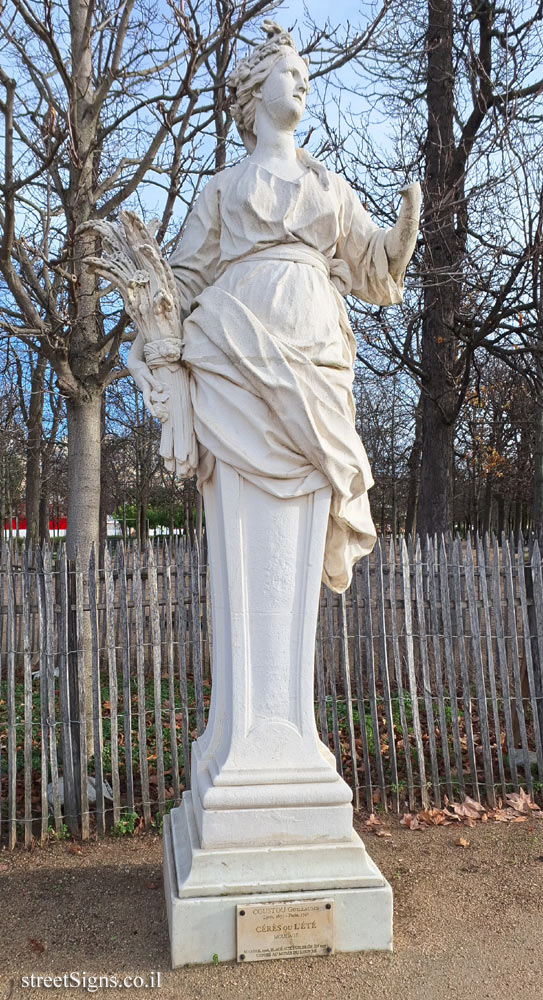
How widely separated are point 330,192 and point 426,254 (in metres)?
4.56

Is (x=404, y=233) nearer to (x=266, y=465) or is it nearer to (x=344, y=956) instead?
(x=266, y=465)

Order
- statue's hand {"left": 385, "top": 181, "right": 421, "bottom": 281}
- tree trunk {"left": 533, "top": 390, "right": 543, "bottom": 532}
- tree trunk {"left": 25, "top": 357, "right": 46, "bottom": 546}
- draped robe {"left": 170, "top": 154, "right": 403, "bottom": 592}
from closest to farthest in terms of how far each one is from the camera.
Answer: draped robe {"left": 170, "top": 154, "right": 403, "bottom": 592}
statue's hand {"left": 385, "top": 181, "right": 421, "bottom": 281}
tree trunk {"left": 533, "top": 390, "right": 543, "bottom": 532}
tree trunk {"left": 25, "top": 357, "right": 46, "bottom": 546}

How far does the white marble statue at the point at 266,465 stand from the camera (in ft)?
8.81

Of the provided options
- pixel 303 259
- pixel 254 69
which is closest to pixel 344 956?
pixel 303 259

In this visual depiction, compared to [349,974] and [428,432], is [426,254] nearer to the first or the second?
[428,432]

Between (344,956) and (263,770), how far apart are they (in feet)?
2.29

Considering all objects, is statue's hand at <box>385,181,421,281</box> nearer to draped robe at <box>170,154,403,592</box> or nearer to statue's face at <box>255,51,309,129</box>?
draped robe at <box>170,154,403,592</box>

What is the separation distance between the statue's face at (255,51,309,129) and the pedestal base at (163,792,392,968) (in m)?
2.93

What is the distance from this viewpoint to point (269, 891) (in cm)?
261

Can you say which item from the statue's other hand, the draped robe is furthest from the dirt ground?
the statue's other hand

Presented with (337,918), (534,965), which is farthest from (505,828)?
(337,918)

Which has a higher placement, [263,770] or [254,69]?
[254,69]

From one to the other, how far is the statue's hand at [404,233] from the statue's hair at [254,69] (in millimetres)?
793

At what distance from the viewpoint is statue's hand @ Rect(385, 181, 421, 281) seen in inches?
116
